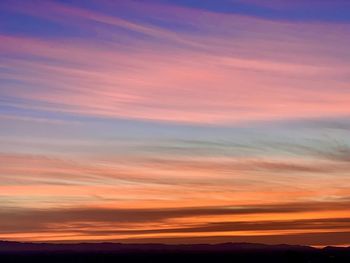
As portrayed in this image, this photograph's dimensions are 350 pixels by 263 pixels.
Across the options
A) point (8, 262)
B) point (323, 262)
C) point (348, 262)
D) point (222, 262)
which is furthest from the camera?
point (222, 262)

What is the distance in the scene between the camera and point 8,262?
138 m

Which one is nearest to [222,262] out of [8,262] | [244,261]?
[244,261]

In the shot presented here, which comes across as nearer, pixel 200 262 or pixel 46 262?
pixel 46 262

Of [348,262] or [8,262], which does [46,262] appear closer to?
[8,262]

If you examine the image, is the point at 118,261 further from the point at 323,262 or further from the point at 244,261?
the point at 323,262

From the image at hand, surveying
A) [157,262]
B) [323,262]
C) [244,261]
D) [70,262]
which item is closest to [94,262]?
[70,262]

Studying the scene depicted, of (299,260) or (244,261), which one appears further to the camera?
(244,261)

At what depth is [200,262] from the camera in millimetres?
150750

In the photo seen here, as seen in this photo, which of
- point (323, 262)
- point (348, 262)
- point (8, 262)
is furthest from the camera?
point (8, 262)

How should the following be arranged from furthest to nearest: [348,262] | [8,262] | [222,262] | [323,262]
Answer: [222,262], [8,262], [323,262], [348,262]

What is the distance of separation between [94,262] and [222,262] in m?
20.9

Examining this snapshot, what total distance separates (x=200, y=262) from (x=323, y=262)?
29379 millimetres

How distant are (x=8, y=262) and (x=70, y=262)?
1323cm

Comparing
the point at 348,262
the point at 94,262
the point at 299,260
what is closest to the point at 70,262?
the point at 94,262
